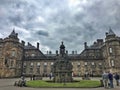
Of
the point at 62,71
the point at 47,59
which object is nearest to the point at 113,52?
the point at 47,59

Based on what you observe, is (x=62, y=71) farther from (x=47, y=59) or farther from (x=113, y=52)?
(x=47, y=59)

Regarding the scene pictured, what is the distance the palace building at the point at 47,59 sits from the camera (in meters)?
50.2

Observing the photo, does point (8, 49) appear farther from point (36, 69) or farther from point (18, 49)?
point (36, 69)

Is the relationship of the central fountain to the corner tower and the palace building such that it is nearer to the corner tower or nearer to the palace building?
the palace building

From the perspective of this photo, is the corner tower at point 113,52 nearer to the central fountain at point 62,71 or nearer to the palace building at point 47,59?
the palace building at point 47,59

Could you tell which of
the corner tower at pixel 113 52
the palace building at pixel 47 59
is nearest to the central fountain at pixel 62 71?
the palace building at pixel 47 59

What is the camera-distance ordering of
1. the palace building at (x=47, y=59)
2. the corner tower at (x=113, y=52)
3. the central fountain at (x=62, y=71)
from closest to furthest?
the central fountain at (x=62, y=71)
the corner tower at (x=113, y=52)
the palace building at (x=47, y=59)

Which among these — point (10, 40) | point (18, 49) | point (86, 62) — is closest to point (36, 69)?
point (18, 49)

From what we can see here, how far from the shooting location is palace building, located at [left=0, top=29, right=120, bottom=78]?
50.2 metres

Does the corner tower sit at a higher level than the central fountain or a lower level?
higher

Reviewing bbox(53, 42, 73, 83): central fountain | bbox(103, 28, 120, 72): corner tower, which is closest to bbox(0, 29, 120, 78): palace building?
bbox(103, 28, 120, 72): corner tower

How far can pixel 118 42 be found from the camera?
5034 centimetres

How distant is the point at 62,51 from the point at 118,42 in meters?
27.4

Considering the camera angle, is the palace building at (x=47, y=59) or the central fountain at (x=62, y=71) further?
the palace building at (x=47, y=59)
